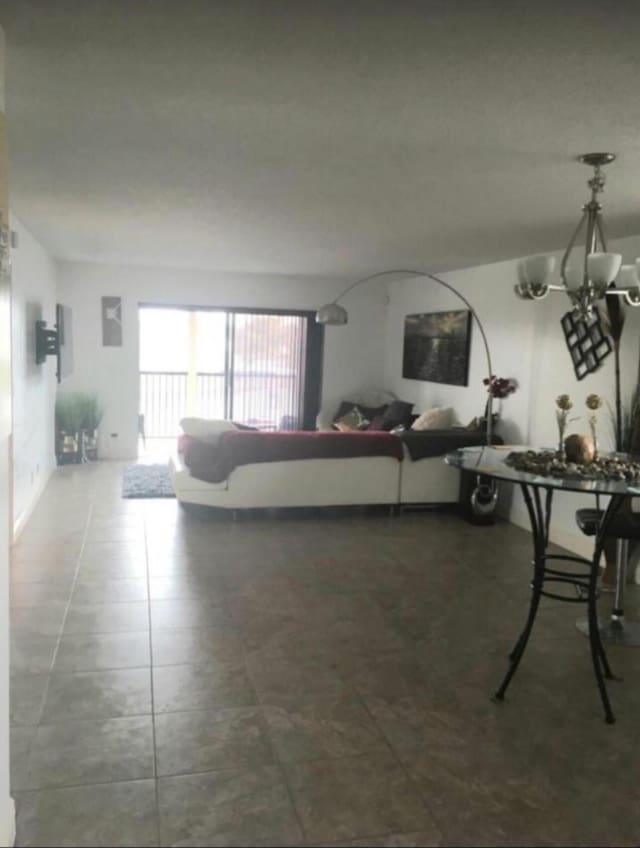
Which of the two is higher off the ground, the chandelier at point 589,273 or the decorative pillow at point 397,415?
the chandelier at point 589,273

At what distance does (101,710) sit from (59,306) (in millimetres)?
4733

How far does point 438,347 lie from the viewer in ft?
23.5

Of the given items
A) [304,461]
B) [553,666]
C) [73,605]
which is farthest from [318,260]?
[553,666]

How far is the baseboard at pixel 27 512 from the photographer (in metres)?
4.82

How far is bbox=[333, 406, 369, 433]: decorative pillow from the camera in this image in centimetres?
788

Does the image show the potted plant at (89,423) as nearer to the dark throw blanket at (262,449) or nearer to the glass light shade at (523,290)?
the dark throw blanket at (262,449)

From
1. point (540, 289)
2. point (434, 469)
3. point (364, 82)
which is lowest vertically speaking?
point (434, 469)

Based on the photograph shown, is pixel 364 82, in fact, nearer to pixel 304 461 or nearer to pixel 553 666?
pixel 553 666

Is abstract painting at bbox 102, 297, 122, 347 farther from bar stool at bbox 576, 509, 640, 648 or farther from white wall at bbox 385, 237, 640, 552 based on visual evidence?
bar stool at bbox 576, 509, 640, 648

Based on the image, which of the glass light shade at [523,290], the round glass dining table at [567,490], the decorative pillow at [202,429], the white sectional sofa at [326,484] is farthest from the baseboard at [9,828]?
the decorative pillow at [202,429]

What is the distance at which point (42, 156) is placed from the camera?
313 centimetres

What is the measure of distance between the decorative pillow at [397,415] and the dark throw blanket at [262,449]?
1825 mm

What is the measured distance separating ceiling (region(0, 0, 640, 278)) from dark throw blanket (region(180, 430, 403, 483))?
1732 mm

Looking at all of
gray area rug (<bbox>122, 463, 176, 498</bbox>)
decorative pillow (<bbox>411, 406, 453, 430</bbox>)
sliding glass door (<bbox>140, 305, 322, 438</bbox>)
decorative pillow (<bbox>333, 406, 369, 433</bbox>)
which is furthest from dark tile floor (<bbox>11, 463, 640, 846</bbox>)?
sliding glass door (<bbox>140, 305, 322, 438</bbox>)
